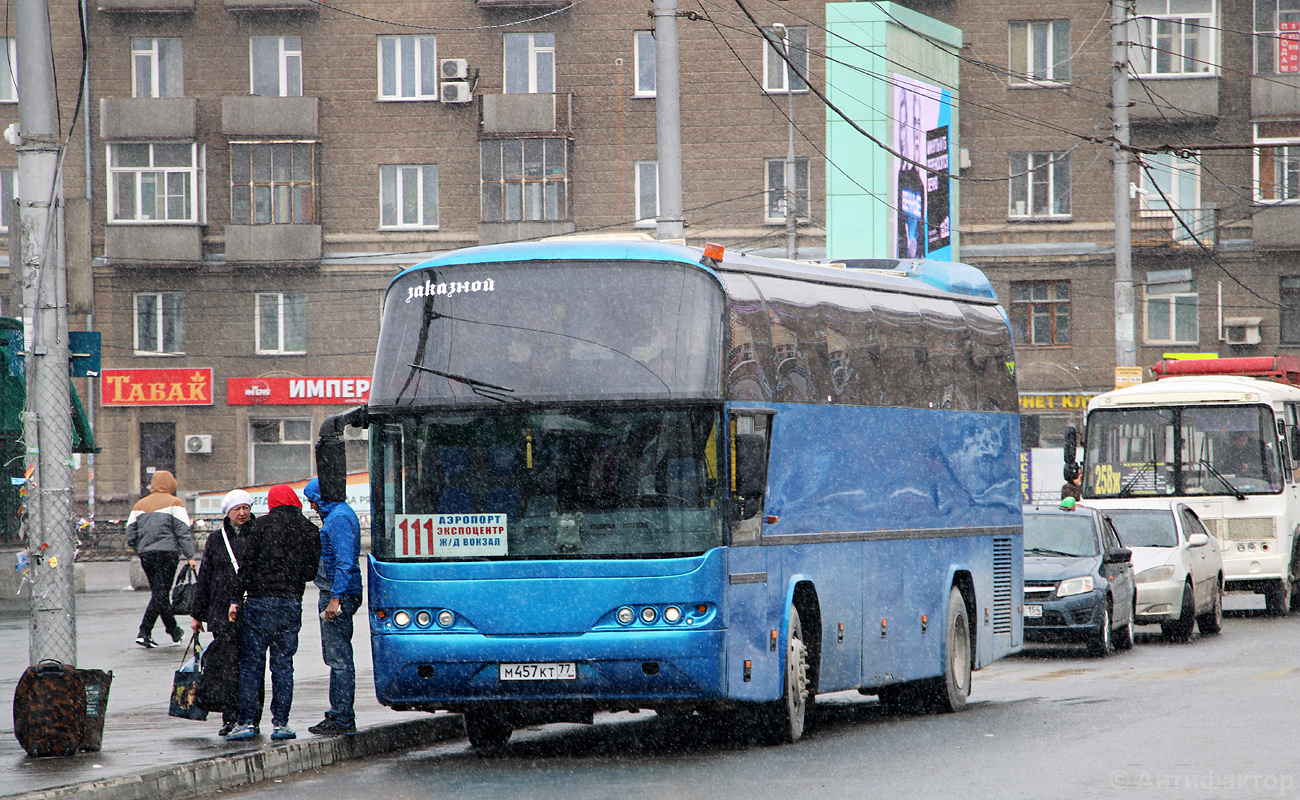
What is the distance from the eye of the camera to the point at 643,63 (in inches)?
1823

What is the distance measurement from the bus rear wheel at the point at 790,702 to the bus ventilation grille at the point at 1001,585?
4.27m

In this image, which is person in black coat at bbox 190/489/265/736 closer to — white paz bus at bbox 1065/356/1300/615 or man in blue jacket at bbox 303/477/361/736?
man in blue jacket at bbox 303/477/361/736

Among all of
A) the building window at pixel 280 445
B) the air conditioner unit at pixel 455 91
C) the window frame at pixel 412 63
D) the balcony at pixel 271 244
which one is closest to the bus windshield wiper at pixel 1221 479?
the air conditioner unit at pixel 455 91

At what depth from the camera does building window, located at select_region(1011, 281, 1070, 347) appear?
1820 inches

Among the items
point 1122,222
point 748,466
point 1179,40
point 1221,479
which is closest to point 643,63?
point 1179,40

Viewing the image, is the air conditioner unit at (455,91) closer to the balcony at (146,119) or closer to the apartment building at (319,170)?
the apartment building at (319,170)

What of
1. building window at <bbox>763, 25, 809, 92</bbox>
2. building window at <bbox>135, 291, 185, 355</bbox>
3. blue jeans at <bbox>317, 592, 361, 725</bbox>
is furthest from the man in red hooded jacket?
building window at <bbox>135, 291, 185, 355</bbox>

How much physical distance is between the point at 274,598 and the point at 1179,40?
3988 cm

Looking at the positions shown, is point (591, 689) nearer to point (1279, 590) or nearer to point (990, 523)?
point (990, 523)

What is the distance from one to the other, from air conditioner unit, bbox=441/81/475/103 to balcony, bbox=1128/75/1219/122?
16.7 m

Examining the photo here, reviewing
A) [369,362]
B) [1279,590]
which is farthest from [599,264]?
[369,362]

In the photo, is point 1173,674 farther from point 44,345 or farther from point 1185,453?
point 44,345

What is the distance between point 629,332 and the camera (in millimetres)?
11000

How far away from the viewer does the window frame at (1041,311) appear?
46.2 meters
